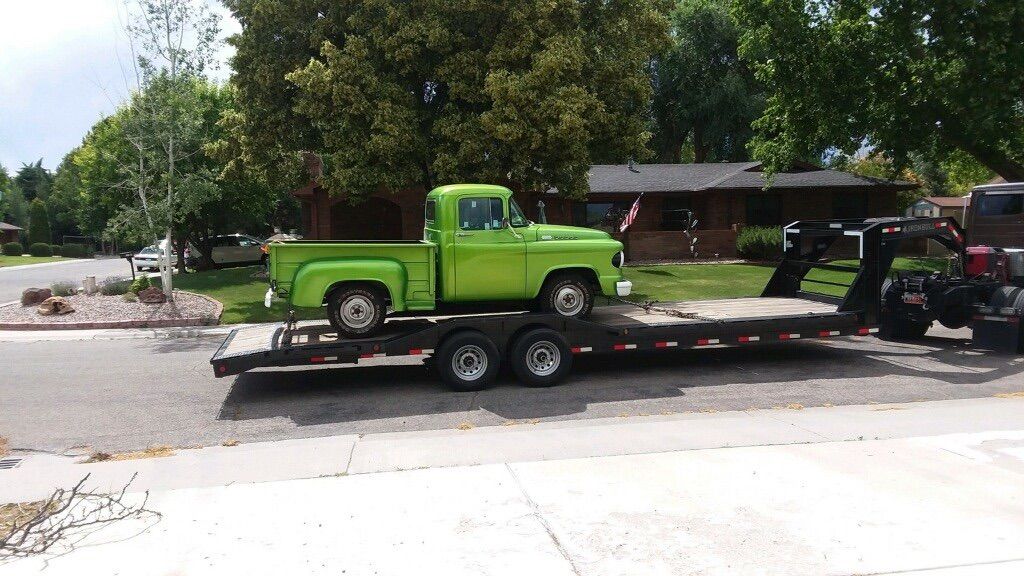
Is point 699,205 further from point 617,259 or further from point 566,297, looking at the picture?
point 566,297

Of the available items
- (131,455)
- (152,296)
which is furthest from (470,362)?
(152,296)

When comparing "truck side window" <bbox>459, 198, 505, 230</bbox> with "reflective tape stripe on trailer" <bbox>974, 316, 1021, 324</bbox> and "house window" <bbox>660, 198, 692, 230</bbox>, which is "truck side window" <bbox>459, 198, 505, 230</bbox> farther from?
"house window" <bbox>660, 198, 692, 230</bbox>

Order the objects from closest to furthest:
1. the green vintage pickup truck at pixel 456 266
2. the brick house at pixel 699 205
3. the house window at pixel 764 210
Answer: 1. the green vintage pickup truck at pixel 456 266
2. the brick house at pixel 699 205
3. the house window at pixel 764 210

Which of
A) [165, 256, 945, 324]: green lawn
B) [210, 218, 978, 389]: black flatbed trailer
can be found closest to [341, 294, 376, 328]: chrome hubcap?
[210, 218, 978, 389]: black flatbed trailer

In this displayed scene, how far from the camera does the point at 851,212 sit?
3209 cm

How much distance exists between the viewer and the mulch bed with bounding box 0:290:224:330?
17.8 meters

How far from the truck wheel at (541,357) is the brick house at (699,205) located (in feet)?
65.9

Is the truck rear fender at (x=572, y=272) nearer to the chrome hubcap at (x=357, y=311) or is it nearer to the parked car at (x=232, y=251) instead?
the chrome hubcap at (x=357, y=311)

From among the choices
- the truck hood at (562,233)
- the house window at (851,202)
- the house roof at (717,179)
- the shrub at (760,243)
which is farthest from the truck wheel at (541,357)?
the house window at (851,202)

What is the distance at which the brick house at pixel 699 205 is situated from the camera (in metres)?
30.3

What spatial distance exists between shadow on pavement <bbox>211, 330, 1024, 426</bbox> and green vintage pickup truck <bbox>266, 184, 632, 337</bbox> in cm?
107

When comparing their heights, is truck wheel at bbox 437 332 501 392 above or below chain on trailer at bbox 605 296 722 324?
below

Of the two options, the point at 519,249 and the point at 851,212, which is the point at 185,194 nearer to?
the point at 519,249

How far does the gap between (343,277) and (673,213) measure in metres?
24.9
